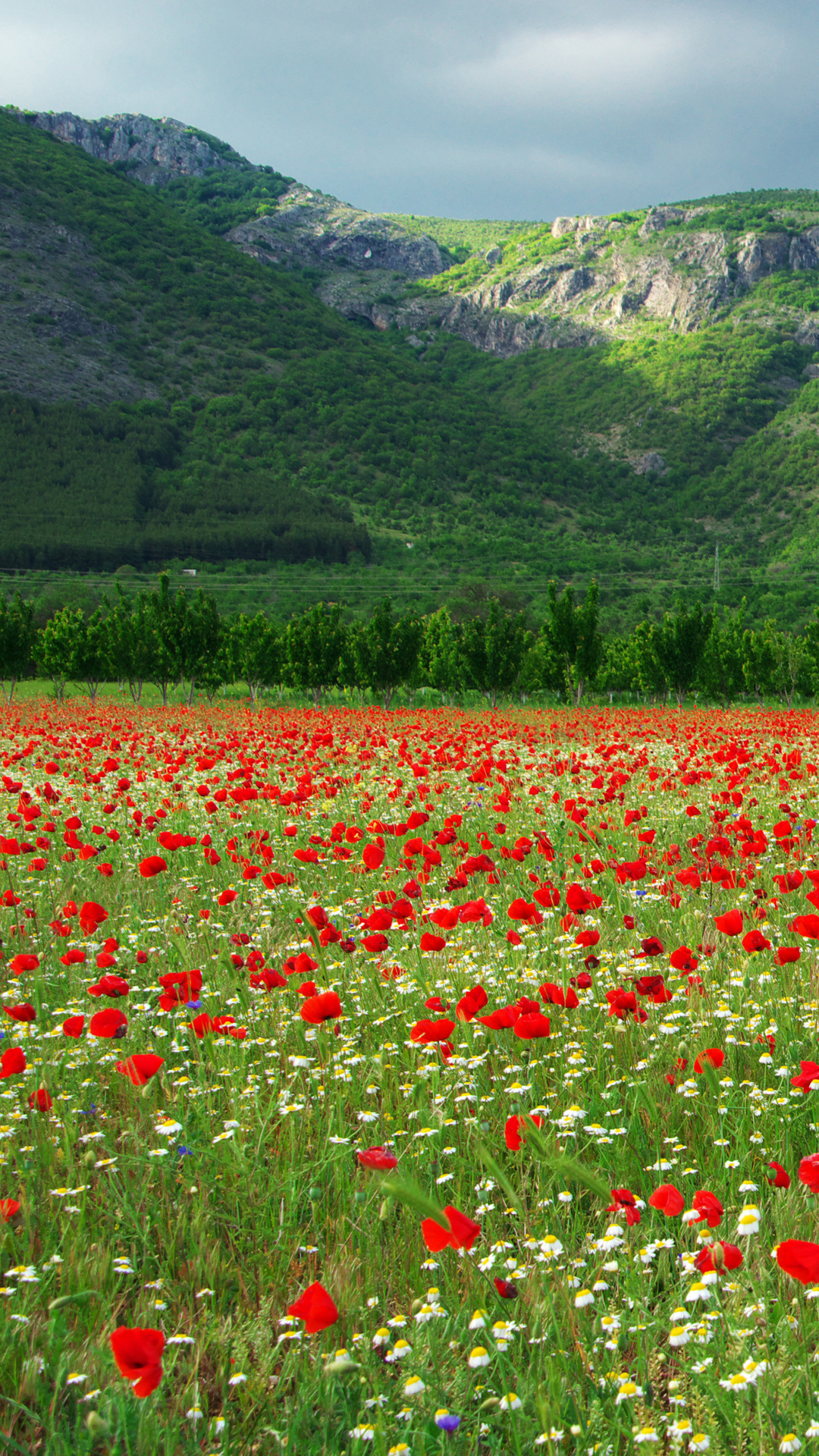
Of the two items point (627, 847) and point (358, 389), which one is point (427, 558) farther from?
point (627, 847)

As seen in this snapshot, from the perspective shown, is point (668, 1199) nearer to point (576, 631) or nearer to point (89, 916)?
point (89, 916)

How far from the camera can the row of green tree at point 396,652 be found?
1265 inches

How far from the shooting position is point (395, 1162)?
5.20 feet

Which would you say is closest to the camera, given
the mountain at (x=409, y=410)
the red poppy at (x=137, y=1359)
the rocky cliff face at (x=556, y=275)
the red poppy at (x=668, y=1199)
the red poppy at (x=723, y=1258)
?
the red poppy at (x=137, y=1359)

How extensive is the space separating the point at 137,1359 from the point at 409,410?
135 meters

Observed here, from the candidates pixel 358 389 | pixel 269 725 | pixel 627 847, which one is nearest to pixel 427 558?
pixel 358 389

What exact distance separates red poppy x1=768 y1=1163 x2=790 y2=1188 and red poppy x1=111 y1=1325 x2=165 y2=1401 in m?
1.50

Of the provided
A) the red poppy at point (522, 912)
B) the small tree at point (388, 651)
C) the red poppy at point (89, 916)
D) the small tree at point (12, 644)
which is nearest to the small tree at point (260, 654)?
the small tree at point (388, 651)

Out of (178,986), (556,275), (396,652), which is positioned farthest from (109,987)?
(556,275)

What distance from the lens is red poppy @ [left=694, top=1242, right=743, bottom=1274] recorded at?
4.82 ft

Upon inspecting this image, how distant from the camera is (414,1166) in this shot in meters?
2.30

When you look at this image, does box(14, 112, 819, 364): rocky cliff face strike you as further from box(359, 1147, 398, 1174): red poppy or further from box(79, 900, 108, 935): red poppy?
box(359, 1147, 398, 1174): red poppy

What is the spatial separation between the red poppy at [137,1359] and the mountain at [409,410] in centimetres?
8279

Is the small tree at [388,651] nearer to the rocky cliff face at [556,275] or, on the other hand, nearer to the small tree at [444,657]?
the small tree at [444,657]
